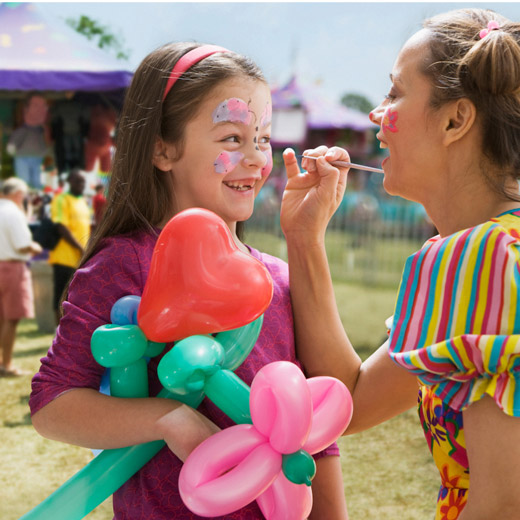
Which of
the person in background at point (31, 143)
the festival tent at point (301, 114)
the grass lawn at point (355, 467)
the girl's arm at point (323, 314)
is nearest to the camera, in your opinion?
the girl's arm at point (323, 314)

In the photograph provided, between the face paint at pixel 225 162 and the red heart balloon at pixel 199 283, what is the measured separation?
29 cm

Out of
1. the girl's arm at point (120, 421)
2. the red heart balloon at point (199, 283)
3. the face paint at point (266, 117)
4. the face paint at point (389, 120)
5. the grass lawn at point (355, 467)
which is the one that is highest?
the face paint at point (389, 120)

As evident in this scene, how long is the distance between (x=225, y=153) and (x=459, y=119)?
0.54 meters

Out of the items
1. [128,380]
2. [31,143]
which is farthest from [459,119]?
[31,143]

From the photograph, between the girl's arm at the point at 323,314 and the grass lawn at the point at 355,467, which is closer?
the girl's arm at the point at 323,314

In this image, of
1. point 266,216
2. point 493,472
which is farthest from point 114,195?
point 266,216

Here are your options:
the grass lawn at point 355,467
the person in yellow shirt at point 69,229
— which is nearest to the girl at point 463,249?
the grass lawn at point 355,467

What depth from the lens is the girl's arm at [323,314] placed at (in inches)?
66.2

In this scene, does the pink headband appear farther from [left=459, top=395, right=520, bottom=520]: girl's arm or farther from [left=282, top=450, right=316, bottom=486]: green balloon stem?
[left=459, top=395, right=520, bottom=520]: girl's arm

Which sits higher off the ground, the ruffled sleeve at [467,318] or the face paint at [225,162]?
the face paint at [225,162]

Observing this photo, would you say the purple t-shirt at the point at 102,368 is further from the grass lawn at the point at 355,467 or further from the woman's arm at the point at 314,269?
the grass lawn at the point at 355,467

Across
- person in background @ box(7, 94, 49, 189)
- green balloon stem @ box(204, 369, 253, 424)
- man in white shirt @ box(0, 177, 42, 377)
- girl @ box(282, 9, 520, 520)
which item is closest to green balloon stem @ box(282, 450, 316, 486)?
green balloon stem @ box(204, 369, 253, 424)

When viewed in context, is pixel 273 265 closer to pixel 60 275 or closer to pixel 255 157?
pixel 255 157

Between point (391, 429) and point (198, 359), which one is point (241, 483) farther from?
point (391, 429)
